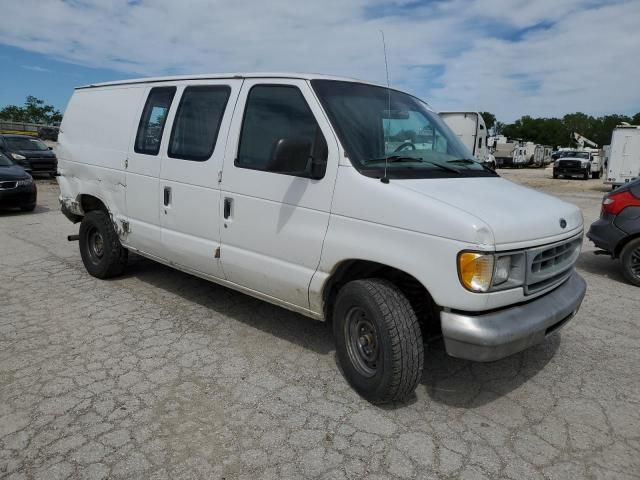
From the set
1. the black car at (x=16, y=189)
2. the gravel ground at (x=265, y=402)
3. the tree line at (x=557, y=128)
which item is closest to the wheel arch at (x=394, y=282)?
the gravel ground at (x=265, y=402)

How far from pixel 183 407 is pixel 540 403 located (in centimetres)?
247

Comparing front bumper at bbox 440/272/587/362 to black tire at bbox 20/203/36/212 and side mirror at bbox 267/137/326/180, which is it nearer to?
side mirror at bbox 267/137/326/180

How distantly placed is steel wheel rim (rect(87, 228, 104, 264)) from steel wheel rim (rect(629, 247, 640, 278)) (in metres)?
6.67

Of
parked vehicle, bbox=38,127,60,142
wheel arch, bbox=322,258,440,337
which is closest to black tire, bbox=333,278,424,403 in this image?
wheel arch, bbox=322,258,440,337

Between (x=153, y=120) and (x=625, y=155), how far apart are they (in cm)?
2128

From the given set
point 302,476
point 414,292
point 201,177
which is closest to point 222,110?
point 201,177

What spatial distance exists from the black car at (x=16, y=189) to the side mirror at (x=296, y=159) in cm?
954

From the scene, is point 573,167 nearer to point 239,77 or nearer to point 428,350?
point 428,350

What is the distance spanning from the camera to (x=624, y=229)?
6477 millimetres

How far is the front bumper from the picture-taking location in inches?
114

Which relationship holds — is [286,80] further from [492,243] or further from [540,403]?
[540,403]

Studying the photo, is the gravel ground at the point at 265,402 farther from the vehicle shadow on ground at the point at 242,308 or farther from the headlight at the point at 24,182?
the headlight at the point at 24,182

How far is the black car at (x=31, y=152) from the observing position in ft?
54.9

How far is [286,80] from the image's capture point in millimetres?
3822
